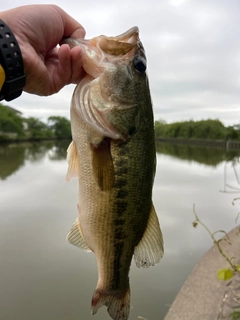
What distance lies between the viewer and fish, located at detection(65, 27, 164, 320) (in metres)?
1.53

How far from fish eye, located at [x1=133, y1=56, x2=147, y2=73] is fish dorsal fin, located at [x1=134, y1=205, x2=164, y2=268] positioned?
30.2 inches

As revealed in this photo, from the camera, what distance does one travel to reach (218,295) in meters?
3.83

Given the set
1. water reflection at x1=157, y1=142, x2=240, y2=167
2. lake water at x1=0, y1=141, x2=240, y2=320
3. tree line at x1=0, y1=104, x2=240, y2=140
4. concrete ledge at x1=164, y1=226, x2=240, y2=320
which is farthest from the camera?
tree line at x1=0, y1=104, x2=240, y2=140

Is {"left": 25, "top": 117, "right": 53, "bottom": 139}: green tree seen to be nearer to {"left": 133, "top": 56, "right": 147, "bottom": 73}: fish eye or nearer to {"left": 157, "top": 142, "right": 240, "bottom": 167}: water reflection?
{"left": 157, "top": 142, "right": 240, "bottom": 167}: water reflection

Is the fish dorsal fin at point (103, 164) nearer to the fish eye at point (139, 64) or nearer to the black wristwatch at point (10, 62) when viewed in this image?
the fish eye at point (139, 64)

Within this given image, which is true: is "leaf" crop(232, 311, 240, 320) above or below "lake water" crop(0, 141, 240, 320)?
above

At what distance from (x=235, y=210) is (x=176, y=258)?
498 centimetres

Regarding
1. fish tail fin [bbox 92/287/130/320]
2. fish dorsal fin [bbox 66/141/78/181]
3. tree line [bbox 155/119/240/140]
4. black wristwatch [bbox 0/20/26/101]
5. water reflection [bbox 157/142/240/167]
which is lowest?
water reflection [bbox 157/142/240/167]

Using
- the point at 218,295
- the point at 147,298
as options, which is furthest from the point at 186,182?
the point at 218,295

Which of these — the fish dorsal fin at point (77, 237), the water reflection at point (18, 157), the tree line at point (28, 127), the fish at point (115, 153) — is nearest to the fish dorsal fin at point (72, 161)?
the fish at point (115, 153)

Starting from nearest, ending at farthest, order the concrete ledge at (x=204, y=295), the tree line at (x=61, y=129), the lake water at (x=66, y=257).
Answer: the concrete ledge at (x=204, y=295), the lake water at (x=66, y=257), the tree line at (x=61, y=129)

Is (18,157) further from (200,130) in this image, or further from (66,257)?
(200,130)

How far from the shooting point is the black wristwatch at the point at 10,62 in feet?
5.03

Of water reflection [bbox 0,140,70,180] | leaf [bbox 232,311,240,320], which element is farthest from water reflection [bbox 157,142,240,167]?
leaf [bbox 232,311,240,320]
